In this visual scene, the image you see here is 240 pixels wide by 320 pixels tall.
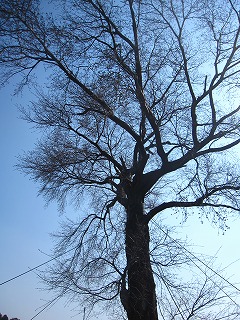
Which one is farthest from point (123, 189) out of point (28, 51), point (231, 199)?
point (28, 51)

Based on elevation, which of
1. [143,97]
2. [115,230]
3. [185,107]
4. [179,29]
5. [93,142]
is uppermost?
[179,29]

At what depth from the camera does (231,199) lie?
7395 millimetres

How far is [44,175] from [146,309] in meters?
3.72

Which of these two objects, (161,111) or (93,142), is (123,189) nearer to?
(93,142)

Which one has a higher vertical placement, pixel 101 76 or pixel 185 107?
pixel 185 107

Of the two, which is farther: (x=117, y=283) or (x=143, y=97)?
(x=143, y=97)

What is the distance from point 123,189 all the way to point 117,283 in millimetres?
2240

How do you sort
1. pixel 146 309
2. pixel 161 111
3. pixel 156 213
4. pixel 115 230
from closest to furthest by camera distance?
pixel 146 309 → pixel 156 213 → pixel 115 230 → pixel 161 111

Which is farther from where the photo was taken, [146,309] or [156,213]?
[156,213]

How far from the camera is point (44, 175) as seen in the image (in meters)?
8.16

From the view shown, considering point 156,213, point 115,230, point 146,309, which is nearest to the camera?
point 146,309

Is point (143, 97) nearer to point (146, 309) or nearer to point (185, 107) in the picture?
point (185, 107)

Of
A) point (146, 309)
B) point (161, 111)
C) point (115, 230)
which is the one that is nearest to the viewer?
point (146, 309)

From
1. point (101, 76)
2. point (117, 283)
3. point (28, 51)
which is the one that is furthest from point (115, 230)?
point (28, 51)
